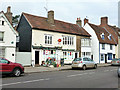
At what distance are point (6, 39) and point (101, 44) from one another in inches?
818

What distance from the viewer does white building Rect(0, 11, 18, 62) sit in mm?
21109

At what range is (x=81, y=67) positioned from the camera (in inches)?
770

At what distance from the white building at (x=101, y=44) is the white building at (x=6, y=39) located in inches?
725

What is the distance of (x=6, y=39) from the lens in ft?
70.4

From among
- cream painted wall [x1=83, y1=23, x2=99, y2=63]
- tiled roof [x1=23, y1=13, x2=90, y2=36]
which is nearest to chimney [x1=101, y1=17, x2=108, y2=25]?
cream painted wall [x1=83, y1=23, x2=99, y2=63]

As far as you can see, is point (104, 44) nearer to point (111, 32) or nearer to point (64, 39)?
point (111, 32)

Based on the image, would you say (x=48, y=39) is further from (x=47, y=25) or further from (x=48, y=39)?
(x=47, y=25)

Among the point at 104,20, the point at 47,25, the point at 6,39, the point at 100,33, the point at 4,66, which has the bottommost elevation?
the point at 4,66

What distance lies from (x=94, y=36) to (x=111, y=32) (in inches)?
363

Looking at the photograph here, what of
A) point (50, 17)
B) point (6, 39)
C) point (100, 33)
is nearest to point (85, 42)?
point (100, 33)

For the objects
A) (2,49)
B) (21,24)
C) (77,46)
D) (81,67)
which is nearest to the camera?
(81,67)

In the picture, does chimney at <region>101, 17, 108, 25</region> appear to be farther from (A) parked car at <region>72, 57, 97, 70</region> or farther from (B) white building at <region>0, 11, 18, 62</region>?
(B) white building at <region>0, 11, 18, 62</region>

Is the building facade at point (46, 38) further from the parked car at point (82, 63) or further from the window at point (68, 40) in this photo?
the parked car at point (82, 63)

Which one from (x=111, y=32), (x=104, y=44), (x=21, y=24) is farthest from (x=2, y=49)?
(x=111, y=32)
